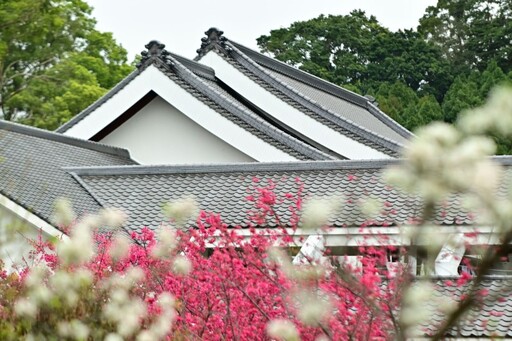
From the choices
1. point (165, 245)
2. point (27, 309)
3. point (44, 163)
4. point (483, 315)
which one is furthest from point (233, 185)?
point (27, 309)

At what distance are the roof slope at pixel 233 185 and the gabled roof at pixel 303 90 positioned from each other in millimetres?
2112

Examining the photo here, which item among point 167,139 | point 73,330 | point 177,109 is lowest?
point 73,330

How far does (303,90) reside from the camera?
52.3 ft

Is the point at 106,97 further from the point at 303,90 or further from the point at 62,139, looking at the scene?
the point at 303,90

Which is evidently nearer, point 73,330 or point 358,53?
point 73,330

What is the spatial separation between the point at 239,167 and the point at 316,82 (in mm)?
7591

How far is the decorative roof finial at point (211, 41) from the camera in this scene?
1395 centimetres

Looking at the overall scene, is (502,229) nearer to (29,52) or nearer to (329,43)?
(29,52)

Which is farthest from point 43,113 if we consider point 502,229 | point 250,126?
point 502,229

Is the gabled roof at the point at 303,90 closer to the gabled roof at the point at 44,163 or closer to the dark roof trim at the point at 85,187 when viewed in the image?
the gabled roof at the point at 44,163

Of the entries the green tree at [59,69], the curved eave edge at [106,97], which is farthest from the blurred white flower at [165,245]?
the green tree at [59,69]

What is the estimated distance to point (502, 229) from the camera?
2.08 m

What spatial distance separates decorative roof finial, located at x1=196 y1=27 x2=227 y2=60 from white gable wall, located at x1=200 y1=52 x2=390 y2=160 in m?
0.13

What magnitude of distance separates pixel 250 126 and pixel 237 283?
6.94 meters
